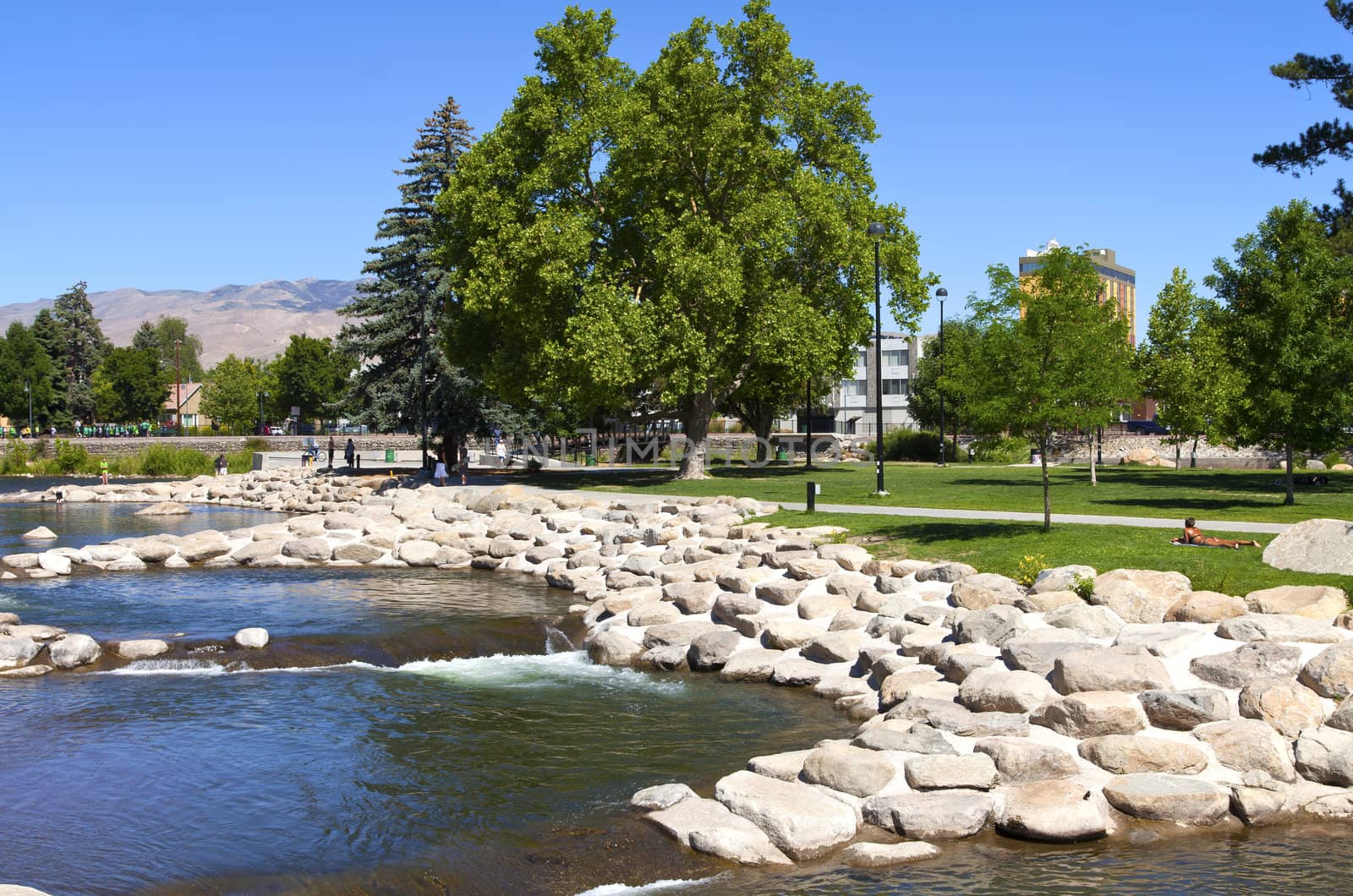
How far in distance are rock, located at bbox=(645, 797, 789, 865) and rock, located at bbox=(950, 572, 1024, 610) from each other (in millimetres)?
5939

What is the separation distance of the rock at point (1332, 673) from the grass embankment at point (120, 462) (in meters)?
58.8

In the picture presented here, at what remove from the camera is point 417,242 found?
49.1 m

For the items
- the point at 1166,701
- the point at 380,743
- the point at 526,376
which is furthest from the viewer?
the point at 526,376

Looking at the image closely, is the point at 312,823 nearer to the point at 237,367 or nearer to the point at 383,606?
the point at 383,606

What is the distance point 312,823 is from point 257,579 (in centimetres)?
1341

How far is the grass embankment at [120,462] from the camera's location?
61875mm

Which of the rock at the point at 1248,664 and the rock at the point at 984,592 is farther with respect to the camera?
the rock at the point at 984,592

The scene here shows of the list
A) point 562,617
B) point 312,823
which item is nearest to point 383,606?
point 562,617

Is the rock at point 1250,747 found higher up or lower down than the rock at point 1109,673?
lower down

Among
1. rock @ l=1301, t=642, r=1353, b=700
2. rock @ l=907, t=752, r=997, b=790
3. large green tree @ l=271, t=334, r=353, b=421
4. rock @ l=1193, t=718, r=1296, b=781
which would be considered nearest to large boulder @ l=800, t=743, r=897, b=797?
rock @ l=907, t=752, r=997, b=790

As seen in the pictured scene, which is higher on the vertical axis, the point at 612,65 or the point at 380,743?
the point at 612,65

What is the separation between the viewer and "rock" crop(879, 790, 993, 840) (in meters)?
8.48

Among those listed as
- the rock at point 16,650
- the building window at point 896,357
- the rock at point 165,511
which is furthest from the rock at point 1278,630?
the building window at point 896,357

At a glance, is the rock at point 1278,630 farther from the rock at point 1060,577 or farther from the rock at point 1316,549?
the rock at point 1316,549
